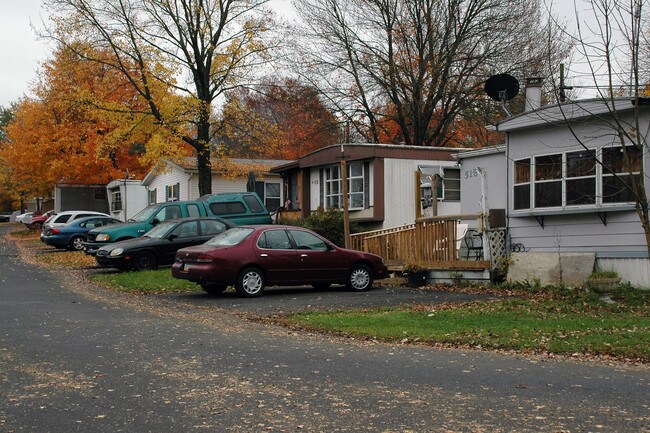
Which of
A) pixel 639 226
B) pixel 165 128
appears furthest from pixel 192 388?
pixel 165 128

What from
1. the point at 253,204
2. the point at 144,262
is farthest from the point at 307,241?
the point at 253,204

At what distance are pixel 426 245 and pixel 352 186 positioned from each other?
942 cm

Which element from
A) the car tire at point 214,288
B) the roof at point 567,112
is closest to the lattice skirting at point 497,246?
the roof at point 567,112

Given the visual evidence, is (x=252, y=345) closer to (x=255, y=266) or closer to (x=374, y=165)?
(x=255, y=266)

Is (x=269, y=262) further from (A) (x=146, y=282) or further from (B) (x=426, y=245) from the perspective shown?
(B) (x=426, y=245)

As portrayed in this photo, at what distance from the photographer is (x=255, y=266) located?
1559 cm

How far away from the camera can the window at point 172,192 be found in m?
37.7

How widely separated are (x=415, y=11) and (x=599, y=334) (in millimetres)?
24698

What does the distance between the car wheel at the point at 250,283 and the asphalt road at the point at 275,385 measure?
148 inches

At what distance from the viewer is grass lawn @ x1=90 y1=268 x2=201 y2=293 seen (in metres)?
17.1

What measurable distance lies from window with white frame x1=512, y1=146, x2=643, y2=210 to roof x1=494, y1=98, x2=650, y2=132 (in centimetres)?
80

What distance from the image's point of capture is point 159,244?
2072 centimetres

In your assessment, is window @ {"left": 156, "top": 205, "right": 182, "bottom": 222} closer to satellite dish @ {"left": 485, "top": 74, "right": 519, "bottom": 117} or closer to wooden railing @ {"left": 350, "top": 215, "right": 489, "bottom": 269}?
wooden railing @ {"left": 350, "top": 215, "right": 489, "bottom": 269}

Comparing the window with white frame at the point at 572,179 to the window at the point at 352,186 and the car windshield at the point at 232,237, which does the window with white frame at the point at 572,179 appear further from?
the window at the point at 352,186
